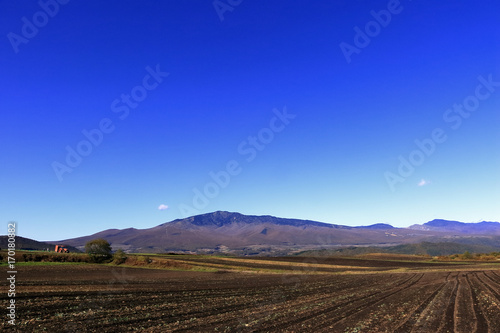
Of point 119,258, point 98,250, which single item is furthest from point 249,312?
point 98,250

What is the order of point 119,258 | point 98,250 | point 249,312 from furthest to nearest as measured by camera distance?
point 98,250
point 119,258
point 249,312

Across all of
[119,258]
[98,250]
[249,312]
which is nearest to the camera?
[249,312]

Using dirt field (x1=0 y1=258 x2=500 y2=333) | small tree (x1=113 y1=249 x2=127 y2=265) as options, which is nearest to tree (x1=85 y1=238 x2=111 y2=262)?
small tree (x1=113 y1=249 x2=127 y2=265)

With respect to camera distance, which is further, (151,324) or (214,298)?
(214,298)

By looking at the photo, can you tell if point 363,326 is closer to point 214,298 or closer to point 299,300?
point 299,300

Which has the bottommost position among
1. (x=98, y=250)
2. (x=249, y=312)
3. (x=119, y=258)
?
(x=119, y=258)

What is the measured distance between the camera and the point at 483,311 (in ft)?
69.1

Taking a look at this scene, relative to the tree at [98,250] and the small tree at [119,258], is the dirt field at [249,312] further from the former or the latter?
the tree at [98,250]

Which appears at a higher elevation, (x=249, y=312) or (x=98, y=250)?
(x=98, y=250)

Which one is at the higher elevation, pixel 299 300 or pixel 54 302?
pixel 54 302

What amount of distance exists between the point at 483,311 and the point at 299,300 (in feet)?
41.3

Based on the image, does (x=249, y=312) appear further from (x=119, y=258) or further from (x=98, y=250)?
(x=98, y=250)

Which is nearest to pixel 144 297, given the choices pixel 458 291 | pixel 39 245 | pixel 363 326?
pixel 363 326

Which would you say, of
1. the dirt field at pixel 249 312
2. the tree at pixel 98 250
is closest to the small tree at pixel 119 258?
the tree at pixel 98 250
